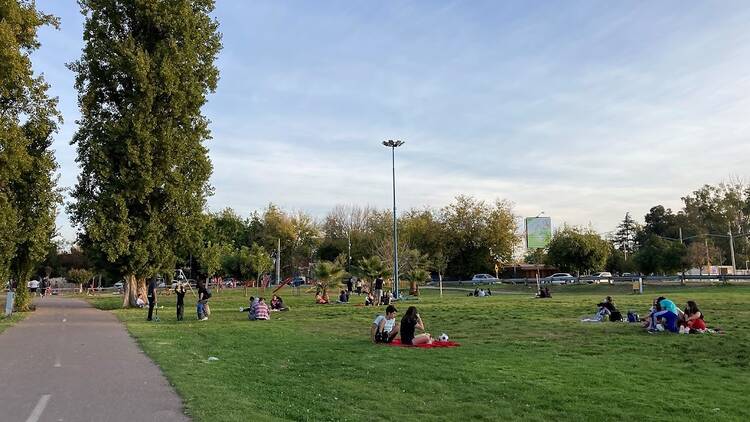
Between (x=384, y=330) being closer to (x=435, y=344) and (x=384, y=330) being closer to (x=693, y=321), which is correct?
(x=435, y=344)

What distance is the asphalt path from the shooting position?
26.0 feet

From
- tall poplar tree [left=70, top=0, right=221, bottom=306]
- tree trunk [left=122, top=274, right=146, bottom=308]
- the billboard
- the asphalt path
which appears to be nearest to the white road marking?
the asphalt path

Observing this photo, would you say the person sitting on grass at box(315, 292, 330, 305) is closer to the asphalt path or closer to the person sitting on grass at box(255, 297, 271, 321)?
the person sitting on grass at box(255, 297, 271, 321)

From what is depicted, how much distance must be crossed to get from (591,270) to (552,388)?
6343 cm

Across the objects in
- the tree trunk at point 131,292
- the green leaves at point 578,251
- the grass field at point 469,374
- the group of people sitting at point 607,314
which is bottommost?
the grass field at point 469,374

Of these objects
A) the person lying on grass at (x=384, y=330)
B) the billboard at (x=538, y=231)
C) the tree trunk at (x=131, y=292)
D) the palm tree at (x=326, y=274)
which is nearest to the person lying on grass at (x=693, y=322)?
the person lying on grass at (x=384, y=330)

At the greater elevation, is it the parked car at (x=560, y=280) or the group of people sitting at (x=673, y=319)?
the parked car at (x=560, y=280)

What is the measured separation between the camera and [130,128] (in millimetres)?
34281

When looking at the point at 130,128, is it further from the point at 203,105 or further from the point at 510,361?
the point at 510,361

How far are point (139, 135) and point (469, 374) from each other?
2844 centimetres

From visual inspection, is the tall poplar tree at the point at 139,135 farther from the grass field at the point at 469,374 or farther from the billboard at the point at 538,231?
the billboard at the point at 538,231

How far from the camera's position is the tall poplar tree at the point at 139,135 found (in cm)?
3403

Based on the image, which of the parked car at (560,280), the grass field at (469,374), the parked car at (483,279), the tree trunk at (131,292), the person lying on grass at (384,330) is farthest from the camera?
the parked car at (483,279)

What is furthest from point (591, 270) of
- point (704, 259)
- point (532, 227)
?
point (532, 227)
